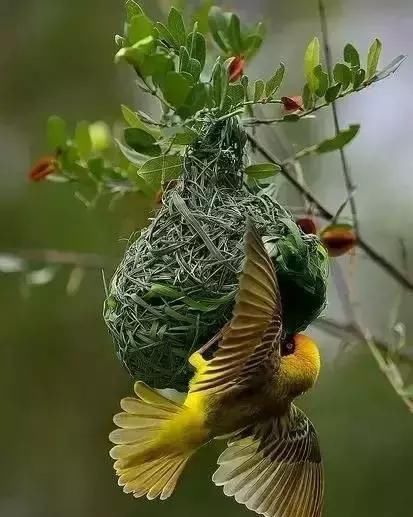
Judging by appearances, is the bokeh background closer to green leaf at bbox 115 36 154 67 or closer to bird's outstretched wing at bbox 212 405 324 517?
bird's outstretched wing at bbox 212 405 324 517

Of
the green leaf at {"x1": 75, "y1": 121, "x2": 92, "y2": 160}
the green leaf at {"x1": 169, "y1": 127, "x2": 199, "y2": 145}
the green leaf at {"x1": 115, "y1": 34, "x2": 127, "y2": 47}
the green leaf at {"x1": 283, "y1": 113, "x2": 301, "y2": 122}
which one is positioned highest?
the green leaf at {"x1": 115, "y1": 34, "x2": 127, "y2": 47}

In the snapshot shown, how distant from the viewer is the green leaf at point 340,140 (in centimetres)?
139

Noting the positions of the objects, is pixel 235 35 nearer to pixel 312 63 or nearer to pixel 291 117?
pixel 312 63

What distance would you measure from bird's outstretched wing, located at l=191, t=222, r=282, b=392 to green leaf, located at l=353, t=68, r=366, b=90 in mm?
337

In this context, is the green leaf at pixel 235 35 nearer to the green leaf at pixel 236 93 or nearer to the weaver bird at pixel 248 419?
the green leaf at pixel 236 93

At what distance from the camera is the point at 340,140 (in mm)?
1410

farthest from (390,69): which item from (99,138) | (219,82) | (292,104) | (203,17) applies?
(99,138)

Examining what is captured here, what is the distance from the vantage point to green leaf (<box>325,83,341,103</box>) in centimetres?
126

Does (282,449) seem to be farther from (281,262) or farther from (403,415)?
(403,415)

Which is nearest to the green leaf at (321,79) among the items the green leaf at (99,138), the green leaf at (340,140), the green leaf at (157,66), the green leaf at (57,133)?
the green leaf at (340,140)

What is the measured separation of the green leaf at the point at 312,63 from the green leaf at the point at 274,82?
0.24 ft

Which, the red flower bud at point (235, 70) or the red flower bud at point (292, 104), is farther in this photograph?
the red flower bud at point (235, 70)

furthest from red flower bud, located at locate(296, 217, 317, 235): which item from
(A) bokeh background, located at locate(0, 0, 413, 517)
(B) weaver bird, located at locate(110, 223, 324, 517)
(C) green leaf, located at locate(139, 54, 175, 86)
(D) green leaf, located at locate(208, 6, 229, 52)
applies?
(A) bokeh background, located at locate(0, 0, 413, 517)

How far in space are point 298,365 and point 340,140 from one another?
373mm
